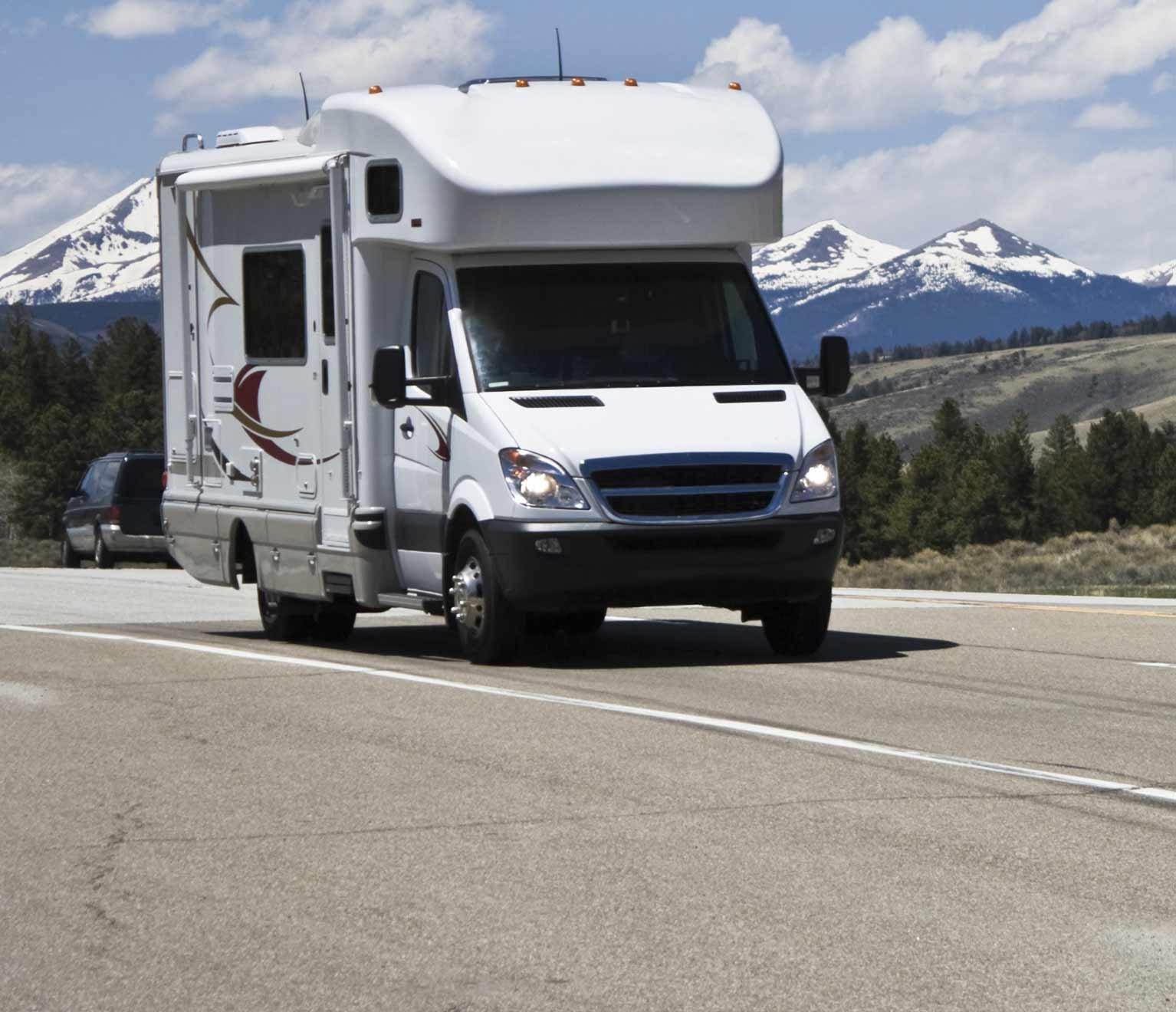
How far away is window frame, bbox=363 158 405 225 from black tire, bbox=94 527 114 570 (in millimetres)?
18593

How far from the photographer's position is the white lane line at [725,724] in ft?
26.8

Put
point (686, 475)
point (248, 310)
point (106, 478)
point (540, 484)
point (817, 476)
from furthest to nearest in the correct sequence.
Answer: point (106, 478), point (248, 310), point (817, 476), point (686, 475), point (540, 484)

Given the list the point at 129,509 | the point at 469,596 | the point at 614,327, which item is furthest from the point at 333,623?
the point at 129,509

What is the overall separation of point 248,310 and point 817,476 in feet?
15.1

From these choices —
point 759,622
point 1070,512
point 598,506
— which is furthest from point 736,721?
point 1070,512

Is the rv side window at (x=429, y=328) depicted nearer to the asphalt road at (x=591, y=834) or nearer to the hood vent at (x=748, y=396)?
the hood vent at (x=748, y=396)

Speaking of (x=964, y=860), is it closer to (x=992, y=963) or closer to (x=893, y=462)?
(x=992, y=963)

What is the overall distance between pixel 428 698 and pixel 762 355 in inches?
128

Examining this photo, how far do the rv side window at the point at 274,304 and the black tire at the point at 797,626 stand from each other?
3520 mm

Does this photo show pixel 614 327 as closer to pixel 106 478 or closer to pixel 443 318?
pixel 443 318

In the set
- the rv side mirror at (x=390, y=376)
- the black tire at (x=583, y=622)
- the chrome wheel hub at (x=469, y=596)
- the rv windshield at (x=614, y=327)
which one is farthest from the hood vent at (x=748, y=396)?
the black tire at (x=583, y=622)

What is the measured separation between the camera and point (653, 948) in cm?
571

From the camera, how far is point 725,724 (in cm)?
989

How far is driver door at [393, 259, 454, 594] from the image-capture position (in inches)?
505
